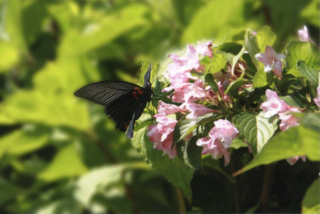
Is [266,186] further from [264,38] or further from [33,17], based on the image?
[33,17]

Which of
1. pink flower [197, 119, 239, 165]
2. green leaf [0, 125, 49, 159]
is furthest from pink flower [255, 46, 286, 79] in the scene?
green leaf [0, 125, 49, 159]

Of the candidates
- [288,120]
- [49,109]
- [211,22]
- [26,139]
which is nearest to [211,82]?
[288,120]

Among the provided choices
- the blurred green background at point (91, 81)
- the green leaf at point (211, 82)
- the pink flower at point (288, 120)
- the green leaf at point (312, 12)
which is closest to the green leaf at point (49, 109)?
the blurred green background at point (91, 81)

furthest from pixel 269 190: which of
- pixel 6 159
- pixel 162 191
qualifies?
pixel 6 159

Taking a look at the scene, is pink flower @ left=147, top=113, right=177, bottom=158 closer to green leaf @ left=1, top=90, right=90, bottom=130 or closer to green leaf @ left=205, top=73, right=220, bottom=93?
green leaf @ left=205, top=73, right=220, bottom=93

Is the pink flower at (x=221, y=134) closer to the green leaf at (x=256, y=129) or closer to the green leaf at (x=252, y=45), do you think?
the green leaf at (x=256, y=129)

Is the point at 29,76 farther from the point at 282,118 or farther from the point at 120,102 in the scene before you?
the point at 282,118

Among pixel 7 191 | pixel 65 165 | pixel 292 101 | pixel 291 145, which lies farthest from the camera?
pixel 7 191
